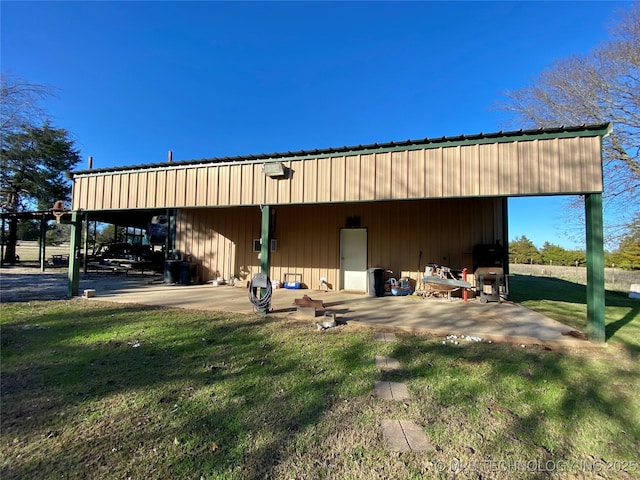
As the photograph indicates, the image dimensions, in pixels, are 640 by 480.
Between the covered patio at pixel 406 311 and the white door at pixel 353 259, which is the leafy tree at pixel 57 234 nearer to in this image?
the covered patio at pixel 406 311

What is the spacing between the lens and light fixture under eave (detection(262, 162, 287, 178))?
585cm

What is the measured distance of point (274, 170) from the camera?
5887 millimetres

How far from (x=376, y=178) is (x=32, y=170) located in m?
21.2

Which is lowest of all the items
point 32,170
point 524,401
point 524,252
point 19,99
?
point 524,401

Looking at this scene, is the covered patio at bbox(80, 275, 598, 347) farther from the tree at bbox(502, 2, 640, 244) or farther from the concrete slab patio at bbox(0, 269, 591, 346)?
the tree at bbox(502, 2, 640, 244)

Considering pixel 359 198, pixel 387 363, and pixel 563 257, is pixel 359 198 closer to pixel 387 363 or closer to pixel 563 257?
pixel 387 363

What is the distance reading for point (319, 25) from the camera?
36.1 feet

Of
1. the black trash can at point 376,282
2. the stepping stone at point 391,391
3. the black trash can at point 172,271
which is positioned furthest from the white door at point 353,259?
the stepping stone at point 391,391

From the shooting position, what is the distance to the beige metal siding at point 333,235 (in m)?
8.76

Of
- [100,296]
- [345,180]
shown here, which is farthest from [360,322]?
[100,296]

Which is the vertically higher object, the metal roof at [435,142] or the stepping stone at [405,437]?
the metal roof at [435,142]

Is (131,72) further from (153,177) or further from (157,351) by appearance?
(157,351)

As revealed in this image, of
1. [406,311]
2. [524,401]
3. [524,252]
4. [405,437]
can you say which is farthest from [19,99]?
[524,252]

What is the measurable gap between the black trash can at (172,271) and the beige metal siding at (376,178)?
3.64m
